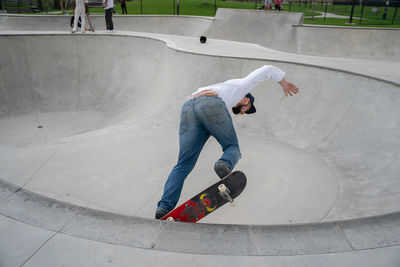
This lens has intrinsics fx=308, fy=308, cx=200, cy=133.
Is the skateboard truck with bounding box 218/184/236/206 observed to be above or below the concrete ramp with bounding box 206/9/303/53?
below

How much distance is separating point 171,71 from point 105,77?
10.7 feet

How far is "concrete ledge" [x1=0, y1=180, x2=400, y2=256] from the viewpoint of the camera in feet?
6.89

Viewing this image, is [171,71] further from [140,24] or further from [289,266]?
[140,24]

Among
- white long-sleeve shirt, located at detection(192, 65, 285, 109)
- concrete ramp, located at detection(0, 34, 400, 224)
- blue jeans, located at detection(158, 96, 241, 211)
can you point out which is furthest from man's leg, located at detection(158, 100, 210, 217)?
concrete ramp, located at detection(0, 34, 400, 224)

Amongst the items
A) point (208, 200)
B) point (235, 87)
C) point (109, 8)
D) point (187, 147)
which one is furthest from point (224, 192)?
point (109, 8)

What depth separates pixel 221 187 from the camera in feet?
9.18

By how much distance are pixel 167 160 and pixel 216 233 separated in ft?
10.2

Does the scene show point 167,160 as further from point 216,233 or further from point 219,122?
point 216,233

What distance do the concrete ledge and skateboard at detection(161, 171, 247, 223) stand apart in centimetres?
57

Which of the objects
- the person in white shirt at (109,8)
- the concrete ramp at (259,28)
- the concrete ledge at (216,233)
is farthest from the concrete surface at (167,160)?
the concrete ramp at (259,28)

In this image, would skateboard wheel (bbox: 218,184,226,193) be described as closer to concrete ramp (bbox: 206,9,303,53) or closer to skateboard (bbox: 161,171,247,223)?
skateboard (bbox: 161,171,247,223)

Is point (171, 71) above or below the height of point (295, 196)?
above

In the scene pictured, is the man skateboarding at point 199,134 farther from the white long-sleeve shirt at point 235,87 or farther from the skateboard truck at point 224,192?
the skateboard truck at point 224,192

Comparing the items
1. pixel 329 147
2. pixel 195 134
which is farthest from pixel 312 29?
pixel 195 134
